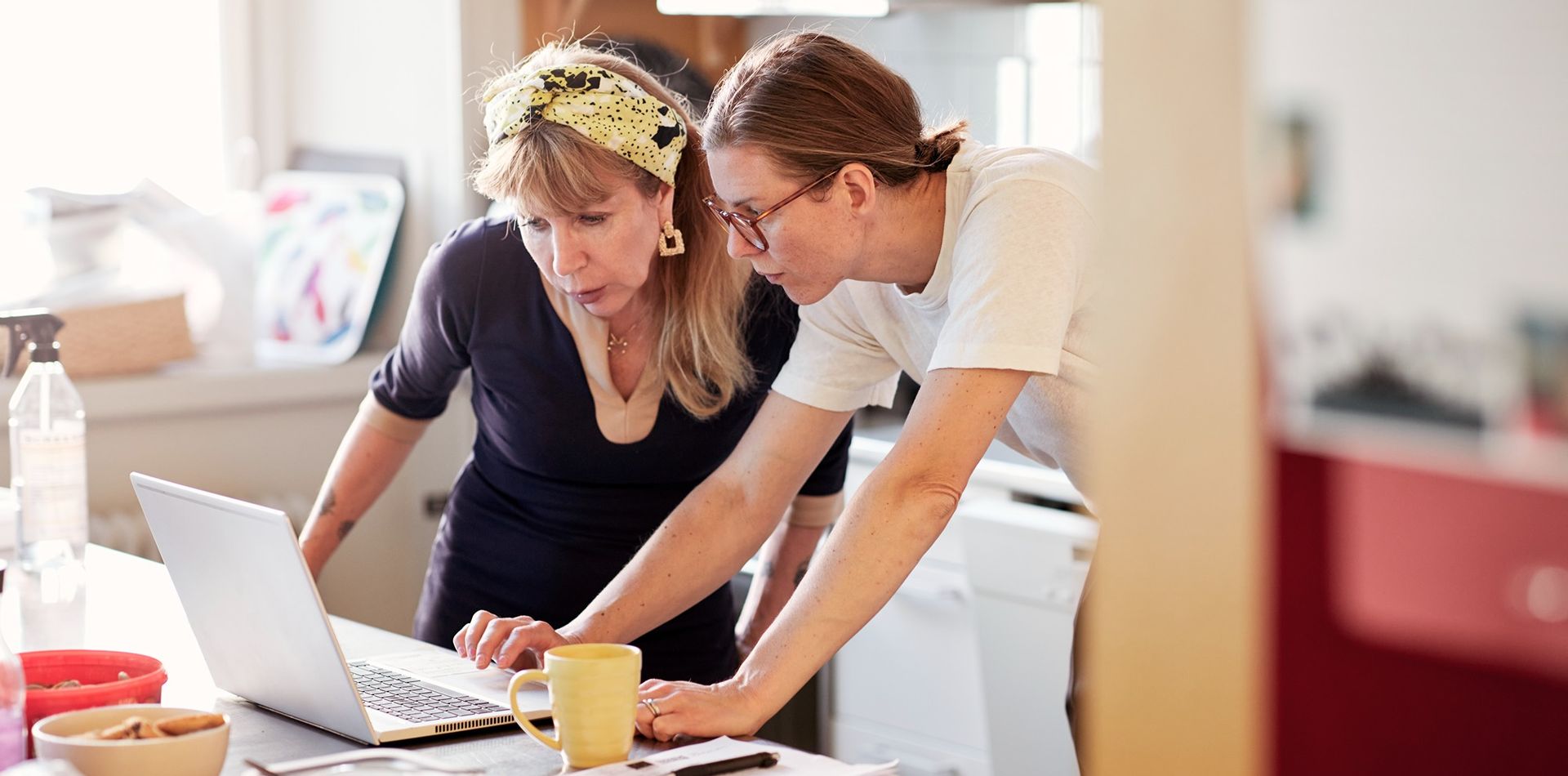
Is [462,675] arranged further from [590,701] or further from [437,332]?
[437,332]

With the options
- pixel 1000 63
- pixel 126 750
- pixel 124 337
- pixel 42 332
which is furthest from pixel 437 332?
pixel 1000 63

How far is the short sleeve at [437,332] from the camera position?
5.83 feet

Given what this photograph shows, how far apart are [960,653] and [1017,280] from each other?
58.3 inches

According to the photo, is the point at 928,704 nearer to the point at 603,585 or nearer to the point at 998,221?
the point at 603,585

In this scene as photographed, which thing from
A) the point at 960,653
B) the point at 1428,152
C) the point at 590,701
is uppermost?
the point at 1428,152

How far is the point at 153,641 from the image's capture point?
1.51 m

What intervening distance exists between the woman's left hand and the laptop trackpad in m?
0.10

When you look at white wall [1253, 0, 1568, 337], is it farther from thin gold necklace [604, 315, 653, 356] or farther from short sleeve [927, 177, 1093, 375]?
thin gold necklace [604, 315, 653, 356]

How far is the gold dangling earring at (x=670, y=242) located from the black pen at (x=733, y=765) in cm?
68

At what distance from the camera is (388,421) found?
193 cm

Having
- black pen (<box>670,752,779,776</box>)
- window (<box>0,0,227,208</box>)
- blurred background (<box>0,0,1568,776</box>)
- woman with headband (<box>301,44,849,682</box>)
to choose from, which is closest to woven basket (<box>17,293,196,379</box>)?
window (<box>0,0,227,208</box>)

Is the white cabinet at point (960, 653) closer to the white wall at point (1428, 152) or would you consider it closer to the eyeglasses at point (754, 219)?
the eyeglasses at point (754, 219)

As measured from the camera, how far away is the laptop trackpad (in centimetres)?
129

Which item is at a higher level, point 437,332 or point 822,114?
point 822,114
